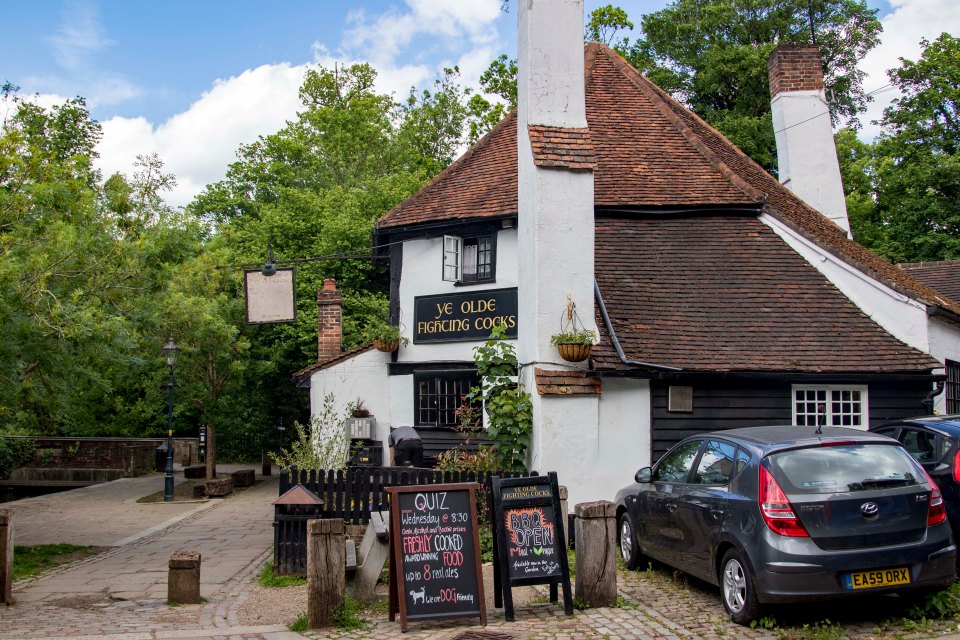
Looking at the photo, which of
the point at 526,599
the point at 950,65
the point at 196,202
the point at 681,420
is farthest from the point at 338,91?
the point at 526,599

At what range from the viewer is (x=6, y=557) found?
9805 millimetres

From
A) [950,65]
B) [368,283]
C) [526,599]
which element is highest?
[950,65]

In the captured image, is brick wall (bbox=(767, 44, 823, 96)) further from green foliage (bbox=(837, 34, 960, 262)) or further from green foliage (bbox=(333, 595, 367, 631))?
green foliage (bbox=(333, 595, 367, 631))

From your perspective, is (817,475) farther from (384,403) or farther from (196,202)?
(196,202)

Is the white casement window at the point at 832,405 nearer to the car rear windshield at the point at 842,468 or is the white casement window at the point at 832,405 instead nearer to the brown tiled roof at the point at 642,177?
the brown tiled roof at the point at 642,177

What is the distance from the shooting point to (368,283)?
2883cm

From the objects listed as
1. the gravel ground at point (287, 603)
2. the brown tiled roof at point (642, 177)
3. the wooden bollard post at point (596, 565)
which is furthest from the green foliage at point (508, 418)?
the wooden bollard post at point (596, 565)

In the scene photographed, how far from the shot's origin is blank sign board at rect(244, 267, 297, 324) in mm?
18125

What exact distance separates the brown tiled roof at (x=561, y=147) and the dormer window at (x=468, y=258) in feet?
11.6

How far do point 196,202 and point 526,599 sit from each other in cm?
3597

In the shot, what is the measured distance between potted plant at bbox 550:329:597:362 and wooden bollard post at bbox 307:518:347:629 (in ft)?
18.5

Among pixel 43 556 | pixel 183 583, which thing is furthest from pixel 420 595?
pixel 43 556

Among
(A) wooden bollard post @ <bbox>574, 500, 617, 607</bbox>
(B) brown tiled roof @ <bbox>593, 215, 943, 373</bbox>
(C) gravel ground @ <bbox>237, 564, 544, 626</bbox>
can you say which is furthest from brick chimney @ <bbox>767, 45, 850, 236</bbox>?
(A) wooden bollard post @ <bbox>574, 500, 617, 607</bbox>

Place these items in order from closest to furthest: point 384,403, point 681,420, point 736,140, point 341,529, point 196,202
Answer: point 341,529 → point 681,420 → point 384,403 → point 736,140 → point 196,202
